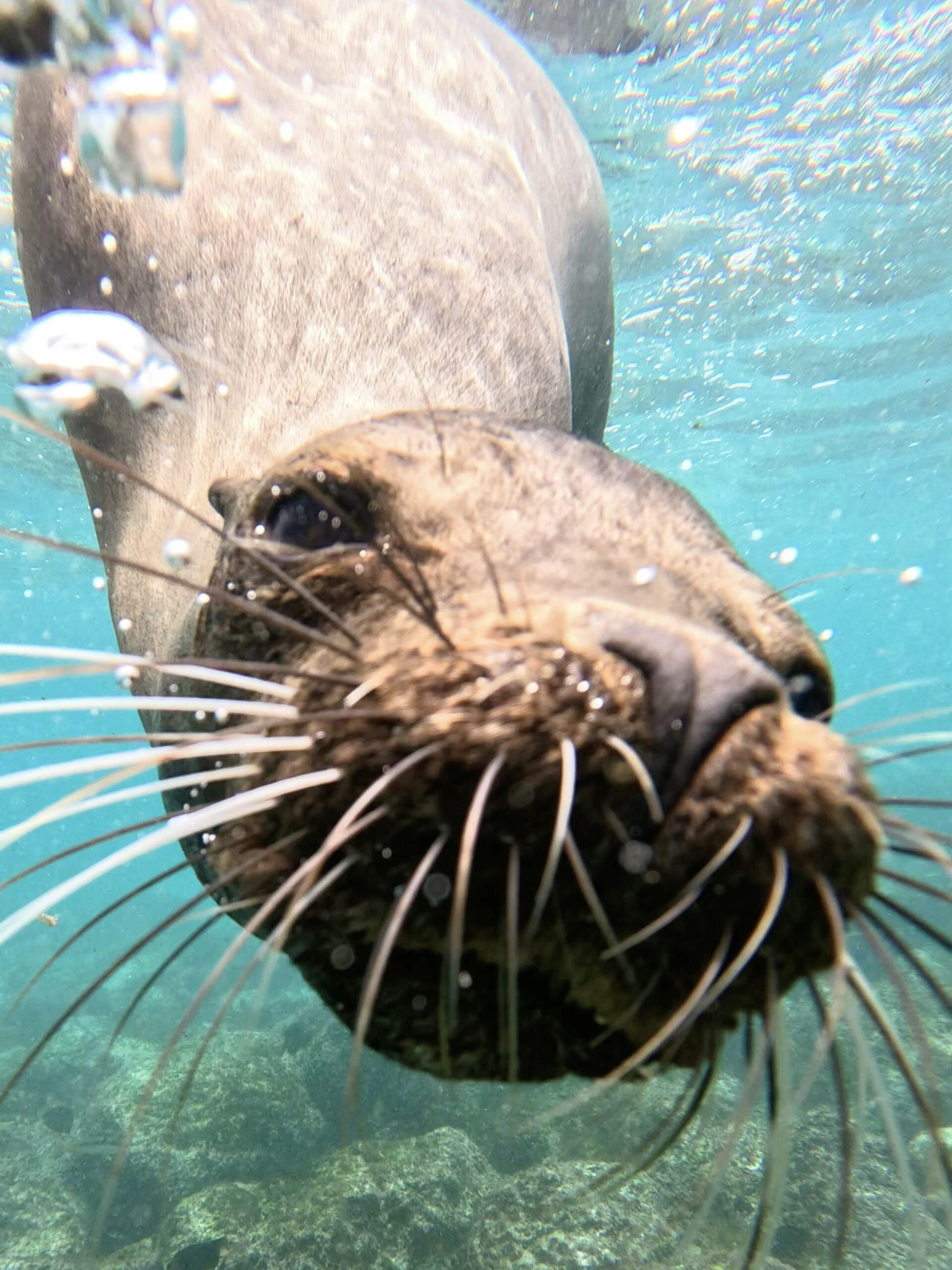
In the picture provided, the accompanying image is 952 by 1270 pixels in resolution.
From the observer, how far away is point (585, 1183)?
8250mm

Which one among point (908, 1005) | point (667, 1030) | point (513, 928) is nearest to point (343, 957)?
point (513, 928)

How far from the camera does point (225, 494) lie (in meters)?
2.14

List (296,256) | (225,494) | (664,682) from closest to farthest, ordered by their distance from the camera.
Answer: (664,682) < (225,494) < (296,256)

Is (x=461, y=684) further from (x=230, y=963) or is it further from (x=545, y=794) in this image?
(x=230, y=963)

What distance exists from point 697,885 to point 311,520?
1.07 meters

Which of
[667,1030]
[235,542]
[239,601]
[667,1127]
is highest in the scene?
[235,542]

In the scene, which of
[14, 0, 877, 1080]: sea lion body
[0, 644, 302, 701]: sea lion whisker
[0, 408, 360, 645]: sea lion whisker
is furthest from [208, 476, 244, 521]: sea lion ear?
[0, 644, 302, 701]: sea lion whisker

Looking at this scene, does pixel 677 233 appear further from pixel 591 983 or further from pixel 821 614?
pixel 821 614

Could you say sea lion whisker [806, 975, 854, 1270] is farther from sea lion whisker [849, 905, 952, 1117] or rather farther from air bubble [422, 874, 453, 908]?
air bubble [422, 874, 453, 908]

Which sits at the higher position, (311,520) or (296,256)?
(296,256)

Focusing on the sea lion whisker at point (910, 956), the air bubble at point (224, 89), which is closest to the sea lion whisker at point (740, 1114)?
the sea lion whisker at point (910, 956)

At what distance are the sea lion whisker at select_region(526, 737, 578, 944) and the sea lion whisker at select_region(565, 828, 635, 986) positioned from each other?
0.05 ft

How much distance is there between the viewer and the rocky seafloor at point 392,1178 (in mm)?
8203

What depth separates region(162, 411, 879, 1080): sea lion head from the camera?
1.26 meters
